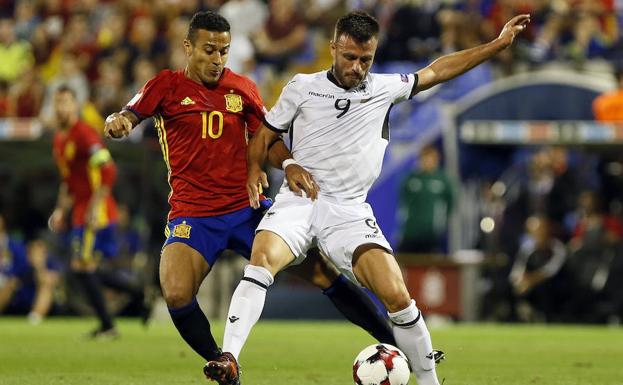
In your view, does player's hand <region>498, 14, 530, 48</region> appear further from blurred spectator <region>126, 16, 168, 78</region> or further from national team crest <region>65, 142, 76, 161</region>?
blurred spectator <region>126, 16, 168, 78</region>

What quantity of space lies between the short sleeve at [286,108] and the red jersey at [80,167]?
18.9ft

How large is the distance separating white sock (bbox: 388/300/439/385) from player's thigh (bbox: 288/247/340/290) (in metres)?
1.04

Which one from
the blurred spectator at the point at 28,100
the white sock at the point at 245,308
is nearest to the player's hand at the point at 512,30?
the white sock at the point at 245,308

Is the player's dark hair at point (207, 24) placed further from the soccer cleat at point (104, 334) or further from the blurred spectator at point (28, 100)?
the blurred spectator at point (28, 100)

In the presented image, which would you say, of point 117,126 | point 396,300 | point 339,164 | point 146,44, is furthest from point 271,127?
point 146,44

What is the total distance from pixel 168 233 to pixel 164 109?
2.57 feet

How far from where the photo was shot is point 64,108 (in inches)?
529

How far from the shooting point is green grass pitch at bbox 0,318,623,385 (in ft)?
30.1

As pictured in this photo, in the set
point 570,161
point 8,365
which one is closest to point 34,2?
point 570,161

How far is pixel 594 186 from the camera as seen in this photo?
1798 centimetres

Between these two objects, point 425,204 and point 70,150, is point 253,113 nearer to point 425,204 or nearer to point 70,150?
point 70,150

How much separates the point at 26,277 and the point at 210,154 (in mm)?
A: 11115

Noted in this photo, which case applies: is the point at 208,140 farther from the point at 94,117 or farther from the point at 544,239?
the point at 94,117

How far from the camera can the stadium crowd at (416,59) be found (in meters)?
17.3
